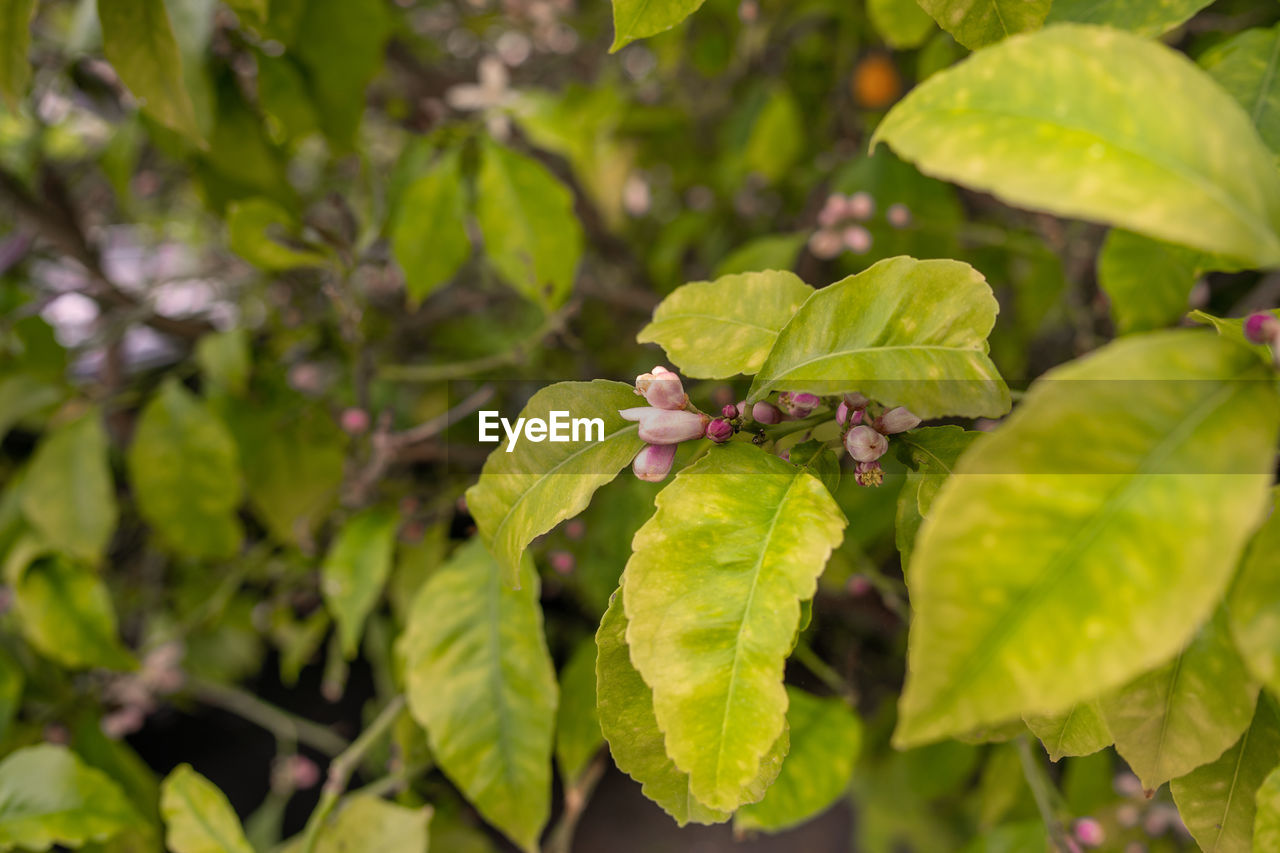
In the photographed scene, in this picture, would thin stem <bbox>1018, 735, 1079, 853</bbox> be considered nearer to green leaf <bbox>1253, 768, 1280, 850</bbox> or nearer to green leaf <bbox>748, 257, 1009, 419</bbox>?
green leaf <bbox>1253, 768, 1280, 850</bbox>

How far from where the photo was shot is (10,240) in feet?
3.76

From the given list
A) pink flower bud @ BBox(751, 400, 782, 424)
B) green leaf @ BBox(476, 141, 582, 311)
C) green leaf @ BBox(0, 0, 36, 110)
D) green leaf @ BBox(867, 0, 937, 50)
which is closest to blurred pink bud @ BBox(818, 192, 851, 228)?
green leaf @ BBox(867, 0, 937, 50)

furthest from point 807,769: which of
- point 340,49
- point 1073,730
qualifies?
point 340,49

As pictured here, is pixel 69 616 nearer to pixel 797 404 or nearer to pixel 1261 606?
pixel 797 404

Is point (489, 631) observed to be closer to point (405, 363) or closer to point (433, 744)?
point (433, 744)

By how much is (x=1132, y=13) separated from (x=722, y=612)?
439 millimetres

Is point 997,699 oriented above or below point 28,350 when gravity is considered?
above

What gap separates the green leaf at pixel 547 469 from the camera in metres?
0.37

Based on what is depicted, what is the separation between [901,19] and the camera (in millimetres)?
655

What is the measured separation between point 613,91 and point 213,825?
115cm

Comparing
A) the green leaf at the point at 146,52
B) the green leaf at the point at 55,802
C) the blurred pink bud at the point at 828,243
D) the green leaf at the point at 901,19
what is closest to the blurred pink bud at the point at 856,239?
the blurred pink bud at the point at 828,243

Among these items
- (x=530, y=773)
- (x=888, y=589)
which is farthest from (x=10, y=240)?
(x=888, y=589)

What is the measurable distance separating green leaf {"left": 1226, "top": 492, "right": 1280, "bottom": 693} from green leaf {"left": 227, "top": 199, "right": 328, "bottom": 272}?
2.42 ft

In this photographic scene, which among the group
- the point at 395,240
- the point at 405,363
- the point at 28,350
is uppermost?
the point at 395,240
